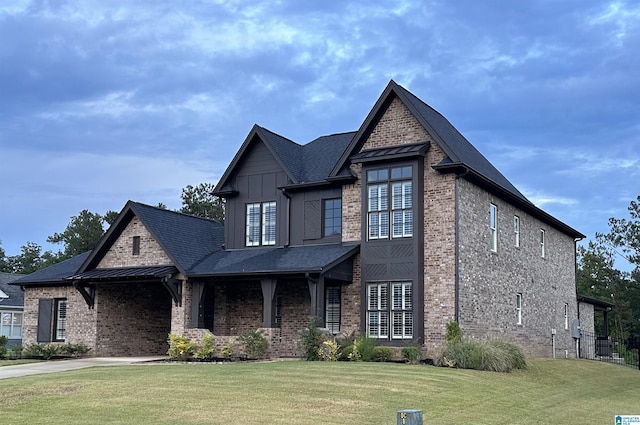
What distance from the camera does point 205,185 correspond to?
64750mm

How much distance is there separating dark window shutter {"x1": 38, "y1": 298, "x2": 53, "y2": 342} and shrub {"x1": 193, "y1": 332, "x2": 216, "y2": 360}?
9.80 metres

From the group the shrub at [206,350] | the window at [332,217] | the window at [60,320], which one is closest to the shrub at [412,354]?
the window at [332,217]

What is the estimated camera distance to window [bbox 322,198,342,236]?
96.0ft

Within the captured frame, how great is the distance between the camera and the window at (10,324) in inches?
1901

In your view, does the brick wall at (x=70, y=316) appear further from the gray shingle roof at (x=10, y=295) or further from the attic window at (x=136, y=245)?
the gray shingle roof at (x=10, y=295)

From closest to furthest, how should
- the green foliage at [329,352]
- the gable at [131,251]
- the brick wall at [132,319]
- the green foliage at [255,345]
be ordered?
the green foliage at [329,352] < the green foliage at [255,345] < the gable at [131,251] < the brick wall at [132,319]

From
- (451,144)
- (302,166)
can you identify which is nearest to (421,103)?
(451,144)

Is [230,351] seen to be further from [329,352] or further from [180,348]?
[329,352]

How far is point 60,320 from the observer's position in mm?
34281

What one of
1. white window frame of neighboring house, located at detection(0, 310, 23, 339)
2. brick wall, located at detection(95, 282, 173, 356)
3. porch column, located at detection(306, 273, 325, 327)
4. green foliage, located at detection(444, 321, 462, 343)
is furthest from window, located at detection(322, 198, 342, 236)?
white window frame of neighboring house, located at detection(0, 310, 23, 339)

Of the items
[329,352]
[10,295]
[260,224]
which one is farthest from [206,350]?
[10,295]

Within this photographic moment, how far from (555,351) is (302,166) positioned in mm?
15141

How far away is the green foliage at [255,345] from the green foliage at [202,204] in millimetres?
35809

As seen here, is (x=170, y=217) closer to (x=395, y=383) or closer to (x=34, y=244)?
(x=395, y=383)
